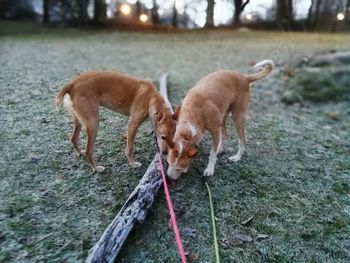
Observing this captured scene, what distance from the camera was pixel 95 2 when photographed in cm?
1831

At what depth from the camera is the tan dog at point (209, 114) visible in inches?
142

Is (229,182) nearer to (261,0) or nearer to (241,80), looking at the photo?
(241,80)

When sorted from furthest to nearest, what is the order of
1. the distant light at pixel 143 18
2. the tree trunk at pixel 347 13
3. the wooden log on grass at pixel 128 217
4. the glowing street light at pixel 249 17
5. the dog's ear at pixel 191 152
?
the distant light at pixel 143 18 → the glowing street light at pixel 249 17 → the tree trunk at pixel 347 13 → the dog's ear at pixel 191 152 → the wooden log on grass at pixel 128 217

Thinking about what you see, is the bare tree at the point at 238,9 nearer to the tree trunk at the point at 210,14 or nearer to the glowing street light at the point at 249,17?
the glowing street light at the point at 249,17

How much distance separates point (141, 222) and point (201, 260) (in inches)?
23.5

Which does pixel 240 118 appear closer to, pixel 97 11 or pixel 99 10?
pixel 97 11

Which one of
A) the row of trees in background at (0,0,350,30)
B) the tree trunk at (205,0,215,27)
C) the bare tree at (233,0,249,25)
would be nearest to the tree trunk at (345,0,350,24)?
the row of trees in background at (0,0,350,30)

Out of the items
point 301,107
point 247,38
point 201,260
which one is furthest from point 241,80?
point 247,38

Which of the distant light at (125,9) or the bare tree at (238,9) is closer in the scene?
the bare tree at (238,9)

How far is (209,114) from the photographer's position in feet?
12.8

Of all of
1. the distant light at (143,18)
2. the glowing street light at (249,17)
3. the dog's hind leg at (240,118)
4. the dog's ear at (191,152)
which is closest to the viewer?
the dog's ear at (191,152)

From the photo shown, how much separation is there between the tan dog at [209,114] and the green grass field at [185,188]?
349 mm

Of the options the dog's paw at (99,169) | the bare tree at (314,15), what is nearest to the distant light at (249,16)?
the bare tree at (314,15)

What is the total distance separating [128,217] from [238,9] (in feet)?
51.3
